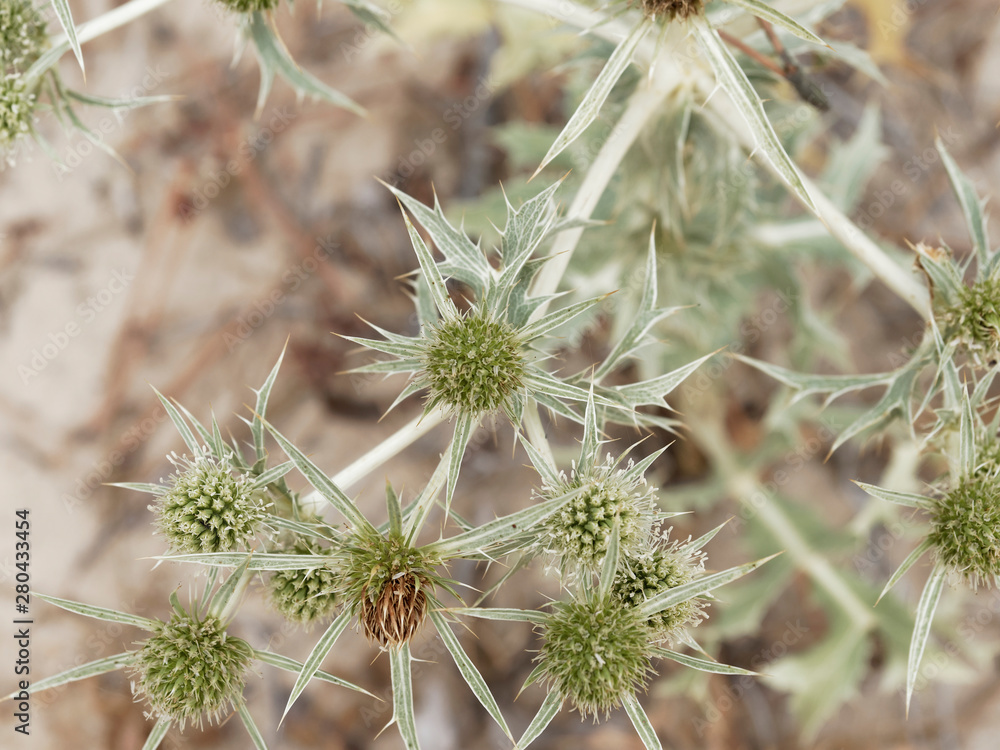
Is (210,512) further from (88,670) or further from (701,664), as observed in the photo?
(701,664)

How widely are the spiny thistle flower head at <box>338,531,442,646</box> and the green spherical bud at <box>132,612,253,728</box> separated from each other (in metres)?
0.35

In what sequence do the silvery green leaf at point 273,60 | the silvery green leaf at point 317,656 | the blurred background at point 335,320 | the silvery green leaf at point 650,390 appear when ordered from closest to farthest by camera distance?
1. the silvery green leaf at point 317,656
2. the silvery green leaf at point 650,390
3. the silvery green leaf at point 273,60
4. the blurred background at point 335,320

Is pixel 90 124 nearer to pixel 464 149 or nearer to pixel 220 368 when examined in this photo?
pixel 220 368

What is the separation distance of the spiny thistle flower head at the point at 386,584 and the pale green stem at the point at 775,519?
218 centimetres

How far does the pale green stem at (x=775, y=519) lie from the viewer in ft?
10.2

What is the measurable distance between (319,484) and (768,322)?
3.04 metres

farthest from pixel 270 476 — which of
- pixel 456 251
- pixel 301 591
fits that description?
pixel 456 251

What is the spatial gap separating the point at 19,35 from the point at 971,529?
2.73 meters

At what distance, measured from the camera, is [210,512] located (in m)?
1.52

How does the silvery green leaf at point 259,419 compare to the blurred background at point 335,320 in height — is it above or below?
below

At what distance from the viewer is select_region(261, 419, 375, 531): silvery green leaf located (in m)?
1.38

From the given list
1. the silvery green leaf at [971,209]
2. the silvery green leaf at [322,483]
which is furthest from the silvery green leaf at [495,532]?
the silvery green leaf at [971,209]

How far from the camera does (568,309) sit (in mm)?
1468

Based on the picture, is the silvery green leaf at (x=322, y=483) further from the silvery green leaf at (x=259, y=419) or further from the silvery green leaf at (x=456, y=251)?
the silvery green leaf at (x=456, y=251)
